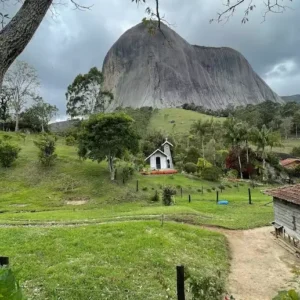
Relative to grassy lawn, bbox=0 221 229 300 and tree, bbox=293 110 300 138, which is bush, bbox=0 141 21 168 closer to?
grassy lawn, bbox=0 221 229 300

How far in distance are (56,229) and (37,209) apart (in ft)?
36.8

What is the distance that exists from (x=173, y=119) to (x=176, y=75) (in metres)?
64.0

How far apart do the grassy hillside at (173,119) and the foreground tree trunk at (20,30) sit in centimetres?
8008

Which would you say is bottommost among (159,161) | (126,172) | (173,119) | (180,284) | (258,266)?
(258,266)

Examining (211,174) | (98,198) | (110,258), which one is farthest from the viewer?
(211,174)

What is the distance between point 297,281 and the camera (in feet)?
39.2

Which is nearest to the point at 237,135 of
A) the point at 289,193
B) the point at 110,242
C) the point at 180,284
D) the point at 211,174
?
the point at 211,174

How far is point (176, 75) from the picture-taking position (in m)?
158

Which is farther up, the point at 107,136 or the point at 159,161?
the point at 107,136

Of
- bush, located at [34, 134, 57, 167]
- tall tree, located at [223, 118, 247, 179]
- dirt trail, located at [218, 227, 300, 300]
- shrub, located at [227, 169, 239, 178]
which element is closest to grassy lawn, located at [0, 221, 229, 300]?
dirt trail, located at [218, 227, 300, 300]

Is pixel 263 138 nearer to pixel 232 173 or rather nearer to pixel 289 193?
pixel 232 173

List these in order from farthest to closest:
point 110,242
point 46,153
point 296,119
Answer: point 296,119 → point 46,153 → point 110,242

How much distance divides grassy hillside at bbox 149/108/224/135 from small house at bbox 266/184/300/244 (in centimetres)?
6544

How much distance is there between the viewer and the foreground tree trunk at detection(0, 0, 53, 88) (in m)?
3.78
